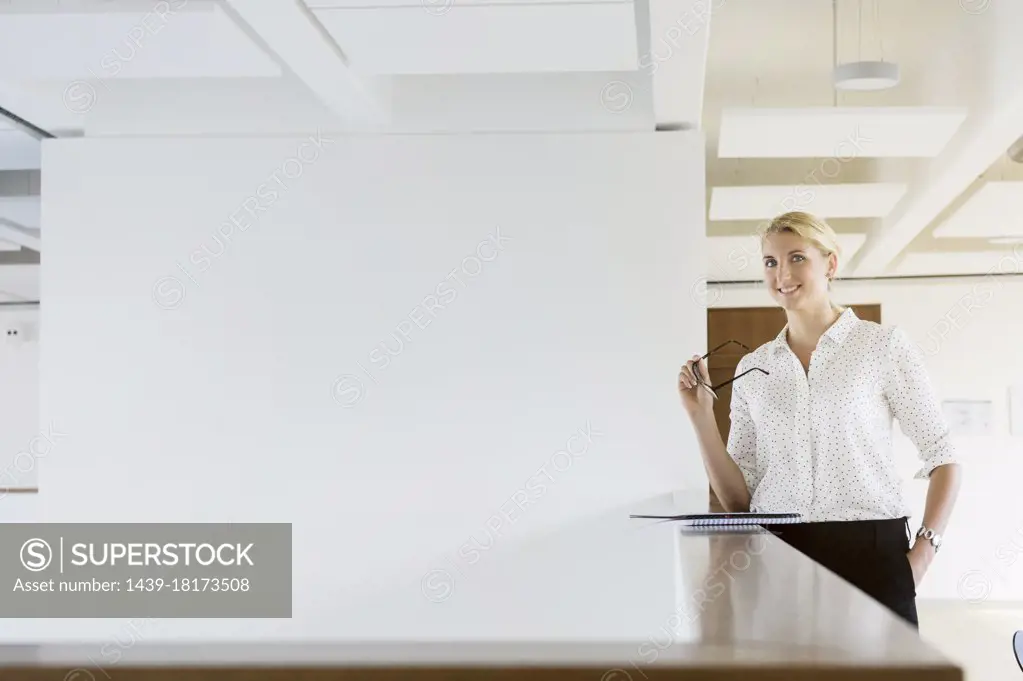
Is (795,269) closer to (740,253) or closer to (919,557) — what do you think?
(919,557)

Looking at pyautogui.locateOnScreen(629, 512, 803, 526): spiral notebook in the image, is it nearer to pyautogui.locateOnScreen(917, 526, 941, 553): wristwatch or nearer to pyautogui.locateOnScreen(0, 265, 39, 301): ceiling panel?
pyautogui.locateOnScreen(917, 526, 941, 553): wristwatch

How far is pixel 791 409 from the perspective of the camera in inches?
91.7

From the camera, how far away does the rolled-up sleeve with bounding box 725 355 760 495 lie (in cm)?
246

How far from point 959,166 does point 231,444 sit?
3.75 m

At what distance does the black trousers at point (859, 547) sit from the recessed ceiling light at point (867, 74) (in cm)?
285

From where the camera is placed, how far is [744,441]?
2467 mm

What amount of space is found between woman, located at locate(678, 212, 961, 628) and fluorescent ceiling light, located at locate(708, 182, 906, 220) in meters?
4.14

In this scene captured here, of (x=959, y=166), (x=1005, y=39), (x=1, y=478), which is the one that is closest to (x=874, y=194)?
(x=959, y=166)

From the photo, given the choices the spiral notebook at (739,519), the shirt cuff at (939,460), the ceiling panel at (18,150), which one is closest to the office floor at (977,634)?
the shirt cuff at (939,460)

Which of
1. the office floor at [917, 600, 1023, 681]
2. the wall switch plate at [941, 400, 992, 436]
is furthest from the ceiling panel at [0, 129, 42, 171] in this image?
the wall switch plate at [941, 400, 992, 436]

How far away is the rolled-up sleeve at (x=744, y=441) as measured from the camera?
246cm

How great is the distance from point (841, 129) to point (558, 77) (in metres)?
1.23

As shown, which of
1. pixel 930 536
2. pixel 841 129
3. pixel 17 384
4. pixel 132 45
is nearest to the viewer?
pixel 930 536

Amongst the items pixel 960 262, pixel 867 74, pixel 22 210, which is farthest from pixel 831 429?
pixel 960 262
